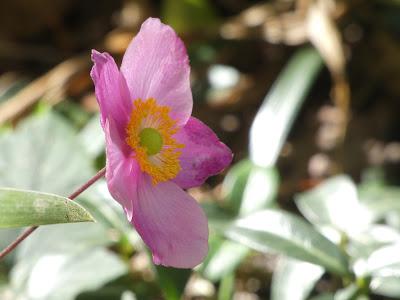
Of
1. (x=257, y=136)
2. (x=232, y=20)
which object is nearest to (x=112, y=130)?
(x=257, y=136)

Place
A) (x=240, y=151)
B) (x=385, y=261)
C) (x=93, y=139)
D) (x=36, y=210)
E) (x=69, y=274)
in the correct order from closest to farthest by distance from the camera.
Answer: (x=36, y=210) < (x=385, y=261) < (x=69, y=274) < (x=93, y=139) < (x=240, y=151)

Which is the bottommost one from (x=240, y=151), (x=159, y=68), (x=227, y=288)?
(x=240, y=151)

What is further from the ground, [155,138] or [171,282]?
[155,138]

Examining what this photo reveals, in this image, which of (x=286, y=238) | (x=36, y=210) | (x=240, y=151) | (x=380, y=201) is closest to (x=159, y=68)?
(x=36, y=210)

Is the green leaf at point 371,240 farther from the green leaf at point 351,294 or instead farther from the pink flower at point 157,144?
the pink flower at point 157,144

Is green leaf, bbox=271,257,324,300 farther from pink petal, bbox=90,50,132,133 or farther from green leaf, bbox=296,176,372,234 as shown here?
pink petal, bbox=90,50,132,133

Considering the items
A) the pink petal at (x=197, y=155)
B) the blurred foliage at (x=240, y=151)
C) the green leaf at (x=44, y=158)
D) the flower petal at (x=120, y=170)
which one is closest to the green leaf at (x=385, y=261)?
the blurred foliage at (x=240, y=151)

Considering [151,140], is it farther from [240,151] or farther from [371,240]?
[240,151]
